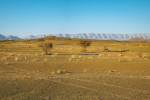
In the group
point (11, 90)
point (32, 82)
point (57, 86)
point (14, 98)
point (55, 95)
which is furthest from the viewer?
point (32, 82)

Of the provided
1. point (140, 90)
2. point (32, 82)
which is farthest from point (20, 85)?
point (140, 90)

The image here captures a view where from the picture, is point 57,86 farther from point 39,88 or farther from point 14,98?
point 14,98

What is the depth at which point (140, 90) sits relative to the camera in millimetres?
9242

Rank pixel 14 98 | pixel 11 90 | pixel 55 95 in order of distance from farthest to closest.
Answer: pixel 11 90
pixel 55 95
pixel 14 98

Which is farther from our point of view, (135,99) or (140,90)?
(140,90)

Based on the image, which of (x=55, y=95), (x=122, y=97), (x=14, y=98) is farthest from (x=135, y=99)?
(x=14, y=98)

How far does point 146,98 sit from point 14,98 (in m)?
6.42

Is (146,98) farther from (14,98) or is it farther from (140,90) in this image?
(14,98)

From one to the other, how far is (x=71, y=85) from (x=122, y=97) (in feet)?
10.9

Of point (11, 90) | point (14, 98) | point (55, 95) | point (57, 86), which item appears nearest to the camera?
point (14, 98)

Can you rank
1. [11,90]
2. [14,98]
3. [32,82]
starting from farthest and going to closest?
[32,82]
[11,90]
[14,98]

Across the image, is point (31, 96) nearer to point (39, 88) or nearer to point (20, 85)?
point (39, 88)

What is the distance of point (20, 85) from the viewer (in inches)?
383

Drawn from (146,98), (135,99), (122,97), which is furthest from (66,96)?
(146,98)
